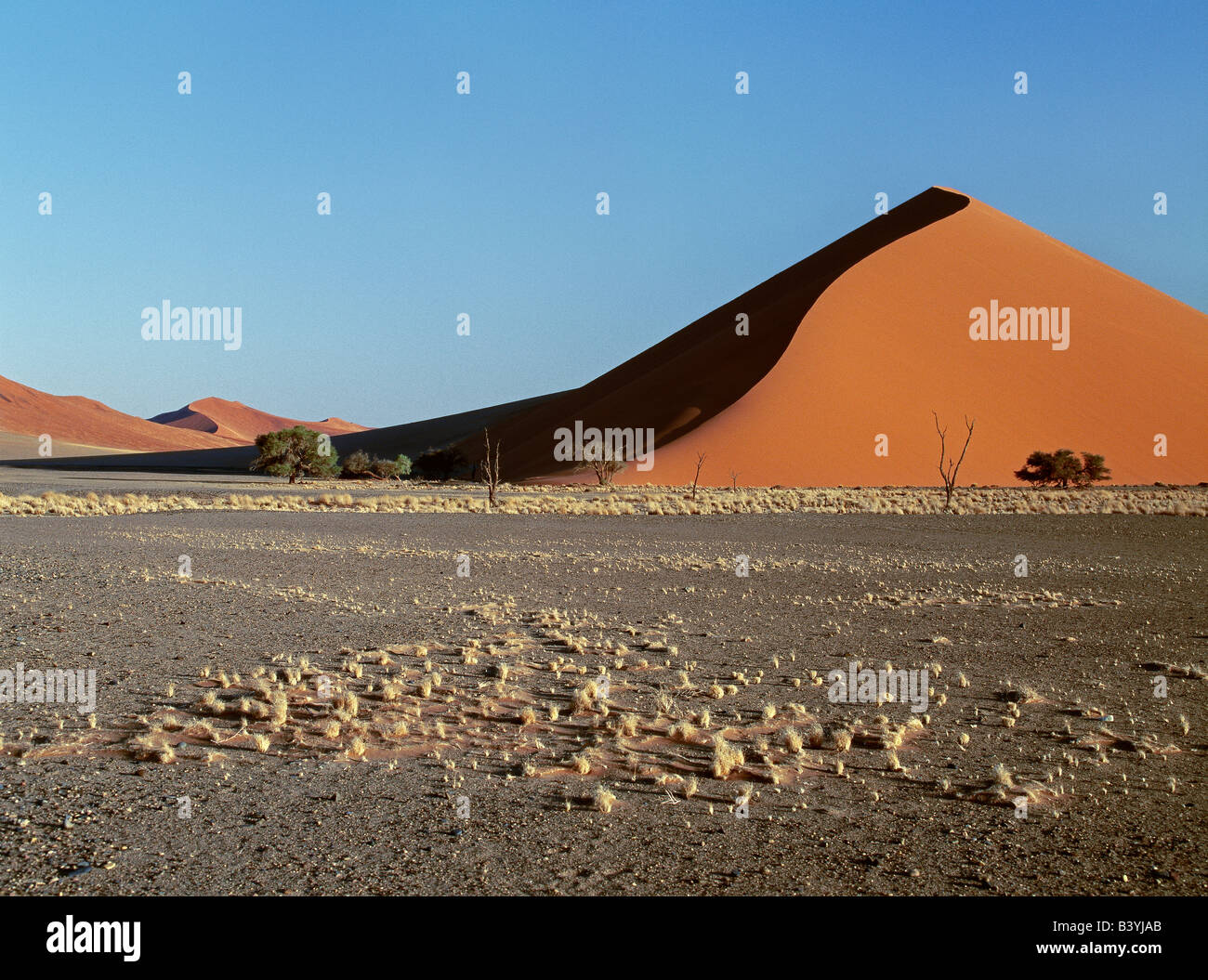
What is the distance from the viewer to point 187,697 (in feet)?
23.4

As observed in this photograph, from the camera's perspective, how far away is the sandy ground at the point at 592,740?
427 cm

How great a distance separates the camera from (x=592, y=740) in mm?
6242

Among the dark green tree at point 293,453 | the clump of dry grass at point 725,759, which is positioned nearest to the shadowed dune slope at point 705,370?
the dark green tree at point 293,453

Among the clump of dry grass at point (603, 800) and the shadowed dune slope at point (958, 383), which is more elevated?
the shadowed dune slope at point (958, 383)

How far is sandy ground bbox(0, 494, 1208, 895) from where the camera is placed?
4.27 metres

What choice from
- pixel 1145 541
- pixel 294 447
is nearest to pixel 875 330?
pixel 294 447

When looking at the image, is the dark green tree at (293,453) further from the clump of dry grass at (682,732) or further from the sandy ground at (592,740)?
the clump of dry grass at (682,732)

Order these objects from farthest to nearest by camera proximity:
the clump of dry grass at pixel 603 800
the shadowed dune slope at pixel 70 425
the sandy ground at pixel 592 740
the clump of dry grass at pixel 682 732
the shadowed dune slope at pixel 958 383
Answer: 1. the shadowed dune slope at pixel 70 425
2. the shadowed dune slope at pixel 958 383
3. the clump of dry grass at pixel 682 732
4. the clump of dry grass at pixel 603 800
5. the sandy ground at pixel 592 740

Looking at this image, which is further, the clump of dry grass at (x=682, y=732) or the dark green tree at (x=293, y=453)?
the dark green tree at (x=293, y=453)

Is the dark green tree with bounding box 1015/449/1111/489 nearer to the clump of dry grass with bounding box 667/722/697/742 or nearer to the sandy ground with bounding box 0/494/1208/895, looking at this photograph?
the sandy ground with bounding box 0/494/1208/895

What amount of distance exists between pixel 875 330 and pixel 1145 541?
50861 millimetres

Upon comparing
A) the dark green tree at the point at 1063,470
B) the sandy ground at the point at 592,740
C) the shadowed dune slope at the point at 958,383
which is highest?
the shadowed dune slope at the point at 958,383

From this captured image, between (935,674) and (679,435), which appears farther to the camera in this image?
(679,435)
